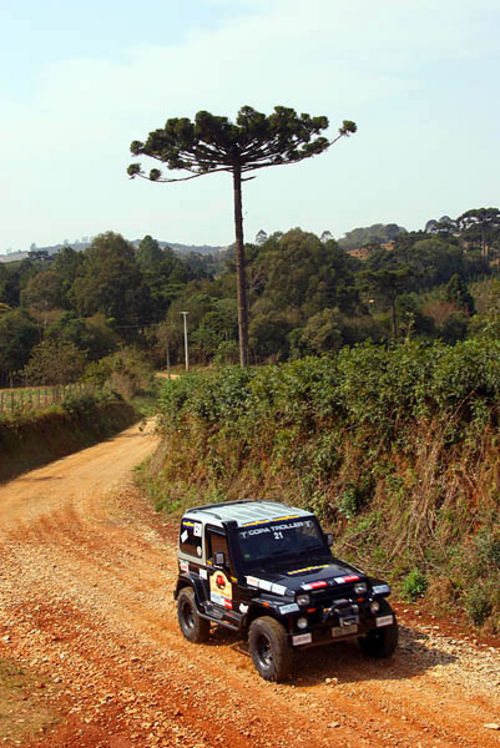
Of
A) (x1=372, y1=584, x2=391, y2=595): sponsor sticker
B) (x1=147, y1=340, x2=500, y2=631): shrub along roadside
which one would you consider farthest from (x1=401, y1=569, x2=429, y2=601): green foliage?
(x1=372, y1=584, x2=391, y2=595): sponsor sticker

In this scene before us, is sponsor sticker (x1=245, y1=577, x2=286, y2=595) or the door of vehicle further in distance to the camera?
the door of vehicle

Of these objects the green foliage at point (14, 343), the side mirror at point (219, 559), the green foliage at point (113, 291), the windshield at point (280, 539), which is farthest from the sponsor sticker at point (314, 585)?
the green foliage at point (113, 291)

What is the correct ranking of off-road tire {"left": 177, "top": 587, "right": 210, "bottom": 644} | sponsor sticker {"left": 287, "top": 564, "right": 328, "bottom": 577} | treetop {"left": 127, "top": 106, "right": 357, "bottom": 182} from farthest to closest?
treetop {"left": 127, "top": 106, "right": 357, "bottom": 182}, off-road tire {"left": 177, "top": 587, "right": 210, "bottom": 644}, sponsor sticker {"left": 287, "top": 564, "right": 328, "bottom": 577}

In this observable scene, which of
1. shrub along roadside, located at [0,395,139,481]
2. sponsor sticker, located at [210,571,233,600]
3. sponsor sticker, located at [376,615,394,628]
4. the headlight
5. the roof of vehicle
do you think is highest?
the roof of vehicle

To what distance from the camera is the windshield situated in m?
10.7

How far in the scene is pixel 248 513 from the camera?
1157 cm

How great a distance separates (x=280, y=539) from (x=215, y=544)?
984 millimetres

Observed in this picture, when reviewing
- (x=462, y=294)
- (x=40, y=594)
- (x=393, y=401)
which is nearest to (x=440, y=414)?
(x=393, y=401)

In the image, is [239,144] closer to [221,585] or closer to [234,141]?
[234,141]

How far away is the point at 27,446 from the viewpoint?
110ft

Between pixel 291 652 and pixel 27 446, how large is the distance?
26587 millimetres

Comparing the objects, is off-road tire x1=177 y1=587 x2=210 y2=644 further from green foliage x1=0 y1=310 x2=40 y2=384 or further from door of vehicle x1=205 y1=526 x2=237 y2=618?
green foliage x1=0 y1=310 x2=40 y2=384

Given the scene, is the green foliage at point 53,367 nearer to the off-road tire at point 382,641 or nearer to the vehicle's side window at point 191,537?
A: the vehicle's side window at point 191,537

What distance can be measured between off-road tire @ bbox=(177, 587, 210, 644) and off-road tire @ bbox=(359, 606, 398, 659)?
2.54 m
